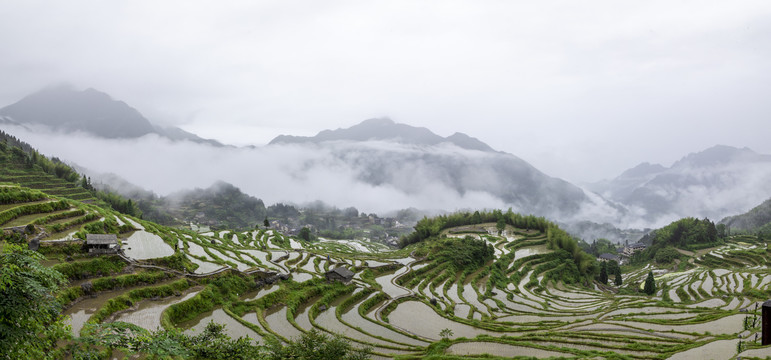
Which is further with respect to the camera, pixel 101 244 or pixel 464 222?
pixel 464 222

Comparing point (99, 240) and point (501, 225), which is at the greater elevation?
point (501, 225)

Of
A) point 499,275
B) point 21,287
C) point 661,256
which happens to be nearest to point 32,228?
point 21,287

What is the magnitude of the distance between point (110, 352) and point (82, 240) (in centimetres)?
1866

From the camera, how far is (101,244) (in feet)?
108

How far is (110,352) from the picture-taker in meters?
20.1

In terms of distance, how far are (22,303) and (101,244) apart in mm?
30550

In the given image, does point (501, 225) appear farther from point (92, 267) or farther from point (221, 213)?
point (221, 213)

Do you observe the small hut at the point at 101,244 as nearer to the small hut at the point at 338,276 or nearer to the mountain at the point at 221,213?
the small hut at the point at 338,276

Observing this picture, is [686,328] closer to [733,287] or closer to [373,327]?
[373,327]

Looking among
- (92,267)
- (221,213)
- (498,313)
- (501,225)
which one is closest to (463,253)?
(498,313)

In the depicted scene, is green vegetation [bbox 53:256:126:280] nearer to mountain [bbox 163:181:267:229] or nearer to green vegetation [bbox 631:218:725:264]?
green vegetation [bbox 631:218:725:264]

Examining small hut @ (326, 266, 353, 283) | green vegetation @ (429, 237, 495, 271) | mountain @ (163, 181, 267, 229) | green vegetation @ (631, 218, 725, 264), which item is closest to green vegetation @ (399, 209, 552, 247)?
green vegetation @ (429, 237, 495, 271)

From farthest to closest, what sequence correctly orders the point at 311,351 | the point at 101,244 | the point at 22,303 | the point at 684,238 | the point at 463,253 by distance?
the point at 684,238, the point at 463,253, the point at 101,244, the point at 311,351, the point at 22,303

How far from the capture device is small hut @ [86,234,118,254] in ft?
107
